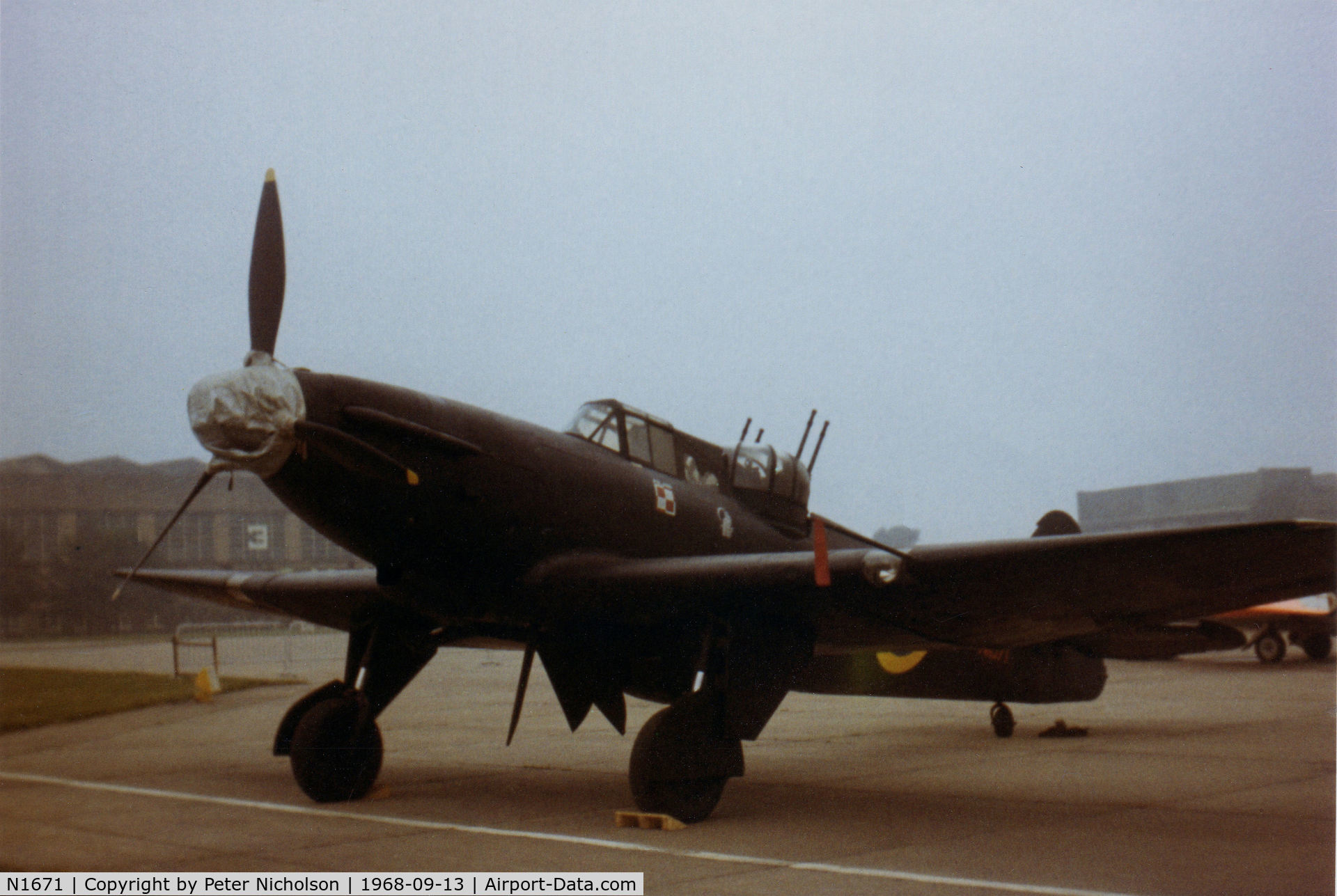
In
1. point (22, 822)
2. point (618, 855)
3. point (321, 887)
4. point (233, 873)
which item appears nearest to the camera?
point (321, 887)

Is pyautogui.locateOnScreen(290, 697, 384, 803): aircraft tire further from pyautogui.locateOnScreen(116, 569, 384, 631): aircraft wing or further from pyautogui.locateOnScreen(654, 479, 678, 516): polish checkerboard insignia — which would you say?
pyautogui.locateOnScreen(654, 479, 678, 516): polish checkerboard insignia

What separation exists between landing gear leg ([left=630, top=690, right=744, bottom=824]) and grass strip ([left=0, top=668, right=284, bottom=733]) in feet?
23.3

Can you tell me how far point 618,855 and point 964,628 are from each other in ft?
9.10

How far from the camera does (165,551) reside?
13188mm

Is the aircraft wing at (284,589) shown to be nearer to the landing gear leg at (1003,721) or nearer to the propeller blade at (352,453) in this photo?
the propeller blade at (352,453)

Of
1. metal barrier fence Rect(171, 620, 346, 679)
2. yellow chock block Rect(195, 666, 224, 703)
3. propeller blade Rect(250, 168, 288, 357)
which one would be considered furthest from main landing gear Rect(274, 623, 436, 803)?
metal barrier fence Rect(171, 620, 346, 679)

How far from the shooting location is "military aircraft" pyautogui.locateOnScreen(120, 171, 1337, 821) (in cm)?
560

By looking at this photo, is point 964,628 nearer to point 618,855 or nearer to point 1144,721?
point 618,855

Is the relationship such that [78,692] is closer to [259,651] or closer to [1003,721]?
[259,651]

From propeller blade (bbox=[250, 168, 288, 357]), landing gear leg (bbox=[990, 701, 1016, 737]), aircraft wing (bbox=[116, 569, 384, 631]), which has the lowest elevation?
landing gear leg (bbox=[990, 701, 1016, 737])

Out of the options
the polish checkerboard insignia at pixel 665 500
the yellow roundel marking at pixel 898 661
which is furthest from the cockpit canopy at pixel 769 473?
the yellow roundel marking at pixel 898 661

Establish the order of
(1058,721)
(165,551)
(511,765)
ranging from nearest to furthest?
(511,765)
(1058,721)
(165,551)

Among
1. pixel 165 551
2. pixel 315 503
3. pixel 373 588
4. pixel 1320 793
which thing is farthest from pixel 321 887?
pixel 165 551
